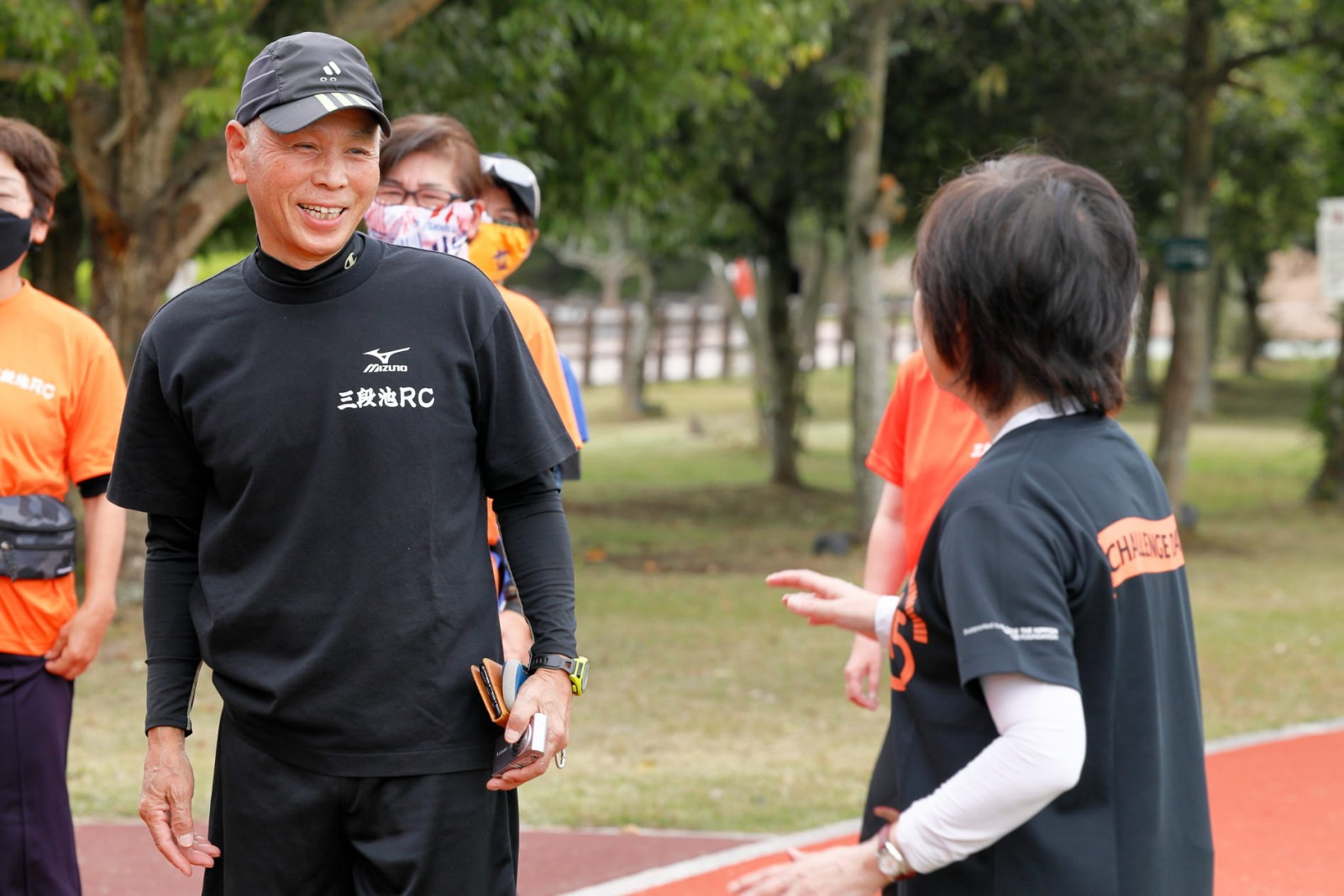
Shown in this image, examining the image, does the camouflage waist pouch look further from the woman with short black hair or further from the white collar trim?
the white collar trim

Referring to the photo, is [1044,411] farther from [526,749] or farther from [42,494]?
[42,494]

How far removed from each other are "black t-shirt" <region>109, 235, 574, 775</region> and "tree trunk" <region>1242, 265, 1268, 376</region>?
31692 mm

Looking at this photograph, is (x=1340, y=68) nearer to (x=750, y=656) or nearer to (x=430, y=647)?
(x=750, y=656)

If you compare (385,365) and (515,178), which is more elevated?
(515,178)

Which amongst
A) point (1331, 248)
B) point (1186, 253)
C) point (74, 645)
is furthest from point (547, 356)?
point (1331, 248)

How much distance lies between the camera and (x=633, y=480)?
19.2 m

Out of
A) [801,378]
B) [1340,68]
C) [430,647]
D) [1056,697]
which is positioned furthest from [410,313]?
[801,378]

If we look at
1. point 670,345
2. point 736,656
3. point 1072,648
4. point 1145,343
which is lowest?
point 670,345

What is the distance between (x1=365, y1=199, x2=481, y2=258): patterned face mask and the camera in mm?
3582

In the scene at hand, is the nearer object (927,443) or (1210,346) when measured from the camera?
(927,443)

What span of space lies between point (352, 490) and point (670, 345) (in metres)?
38.1

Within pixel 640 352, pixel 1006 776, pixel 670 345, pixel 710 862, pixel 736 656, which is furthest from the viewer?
pixel 670 345

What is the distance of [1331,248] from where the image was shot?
45.2 ft

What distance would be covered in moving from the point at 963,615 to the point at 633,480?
682 inches
